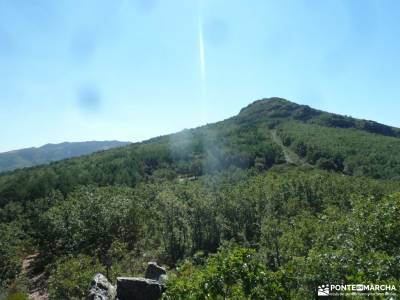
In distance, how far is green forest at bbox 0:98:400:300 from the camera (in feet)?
51.6

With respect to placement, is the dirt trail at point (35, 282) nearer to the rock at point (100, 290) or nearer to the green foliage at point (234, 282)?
the rock at point (100, 290)

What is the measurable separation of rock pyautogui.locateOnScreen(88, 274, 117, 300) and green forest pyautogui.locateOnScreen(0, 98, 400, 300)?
5050 millimetres

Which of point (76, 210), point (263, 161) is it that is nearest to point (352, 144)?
point (263, 161)

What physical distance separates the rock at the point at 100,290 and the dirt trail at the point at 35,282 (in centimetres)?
3141

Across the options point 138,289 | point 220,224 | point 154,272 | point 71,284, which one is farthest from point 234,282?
point 220,224

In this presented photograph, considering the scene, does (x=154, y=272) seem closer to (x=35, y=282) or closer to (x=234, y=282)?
(x=234, y=282)

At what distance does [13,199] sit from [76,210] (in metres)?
77.0

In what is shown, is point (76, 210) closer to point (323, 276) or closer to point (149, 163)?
point (323, 276)

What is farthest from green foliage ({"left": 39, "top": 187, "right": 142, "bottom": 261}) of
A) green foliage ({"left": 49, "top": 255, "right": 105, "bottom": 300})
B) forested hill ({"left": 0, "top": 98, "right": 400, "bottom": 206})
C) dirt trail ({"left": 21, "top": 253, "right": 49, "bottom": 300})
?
forested hill ({"left": 0, "top": 98, "right": 400, "bottom": 206})

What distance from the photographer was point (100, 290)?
27.6 meters

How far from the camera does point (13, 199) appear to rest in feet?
426

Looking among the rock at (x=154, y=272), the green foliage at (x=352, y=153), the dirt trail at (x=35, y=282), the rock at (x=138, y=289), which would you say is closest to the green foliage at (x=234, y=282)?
the rock at (x=138, y=289)

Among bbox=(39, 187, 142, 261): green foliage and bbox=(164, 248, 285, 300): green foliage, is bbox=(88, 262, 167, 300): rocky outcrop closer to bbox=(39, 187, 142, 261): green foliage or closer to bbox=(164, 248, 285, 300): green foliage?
bbox=(164, 248, 285, 300): green foliage

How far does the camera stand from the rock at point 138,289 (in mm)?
27305
